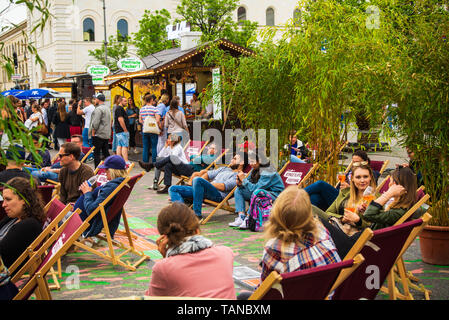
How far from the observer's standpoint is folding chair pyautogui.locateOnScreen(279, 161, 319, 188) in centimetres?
754

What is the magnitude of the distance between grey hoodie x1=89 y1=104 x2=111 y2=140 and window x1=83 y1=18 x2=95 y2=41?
4088cm

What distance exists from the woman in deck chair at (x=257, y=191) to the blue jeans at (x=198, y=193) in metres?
0.37

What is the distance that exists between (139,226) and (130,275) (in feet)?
7.78

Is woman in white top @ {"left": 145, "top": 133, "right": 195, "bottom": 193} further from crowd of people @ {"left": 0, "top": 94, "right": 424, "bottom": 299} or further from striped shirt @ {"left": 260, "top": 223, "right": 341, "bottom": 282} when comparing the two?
striped shirt @ {"left": 260, "top": 223, "right": 341, "bottom": 282}

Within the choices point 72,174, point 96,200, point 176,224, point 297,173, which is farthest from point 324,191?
point 176,224

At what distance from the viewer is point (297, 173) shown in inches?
307

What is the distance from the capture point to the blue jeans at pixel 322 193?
6.76m

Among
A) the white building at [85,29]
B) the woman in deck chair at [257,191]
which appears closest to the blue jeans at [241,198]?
the woman in deck chair at [257,191]

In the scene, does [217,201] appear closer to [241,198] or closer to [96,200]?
[241,198]

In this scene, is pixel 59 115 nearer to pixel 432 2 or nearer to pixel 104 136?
pixel 104 136

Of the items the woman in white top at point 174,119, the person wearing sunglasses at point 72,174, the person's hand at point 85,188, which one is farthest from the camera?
the woman in white top at point 174,119

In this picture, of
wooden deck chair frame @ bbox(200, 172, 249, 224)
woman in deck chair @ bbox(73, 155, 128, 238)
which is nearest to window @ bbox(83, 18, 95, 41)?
wooden deck chair frame @ bbox(200, 172, 249, 224)

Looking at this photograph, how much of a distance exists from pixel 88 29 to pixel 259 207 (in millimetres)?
48144

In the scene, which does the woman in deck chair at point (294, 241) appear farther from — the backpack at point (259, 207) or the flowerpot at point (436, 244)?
the backpack at point (259, 207)
